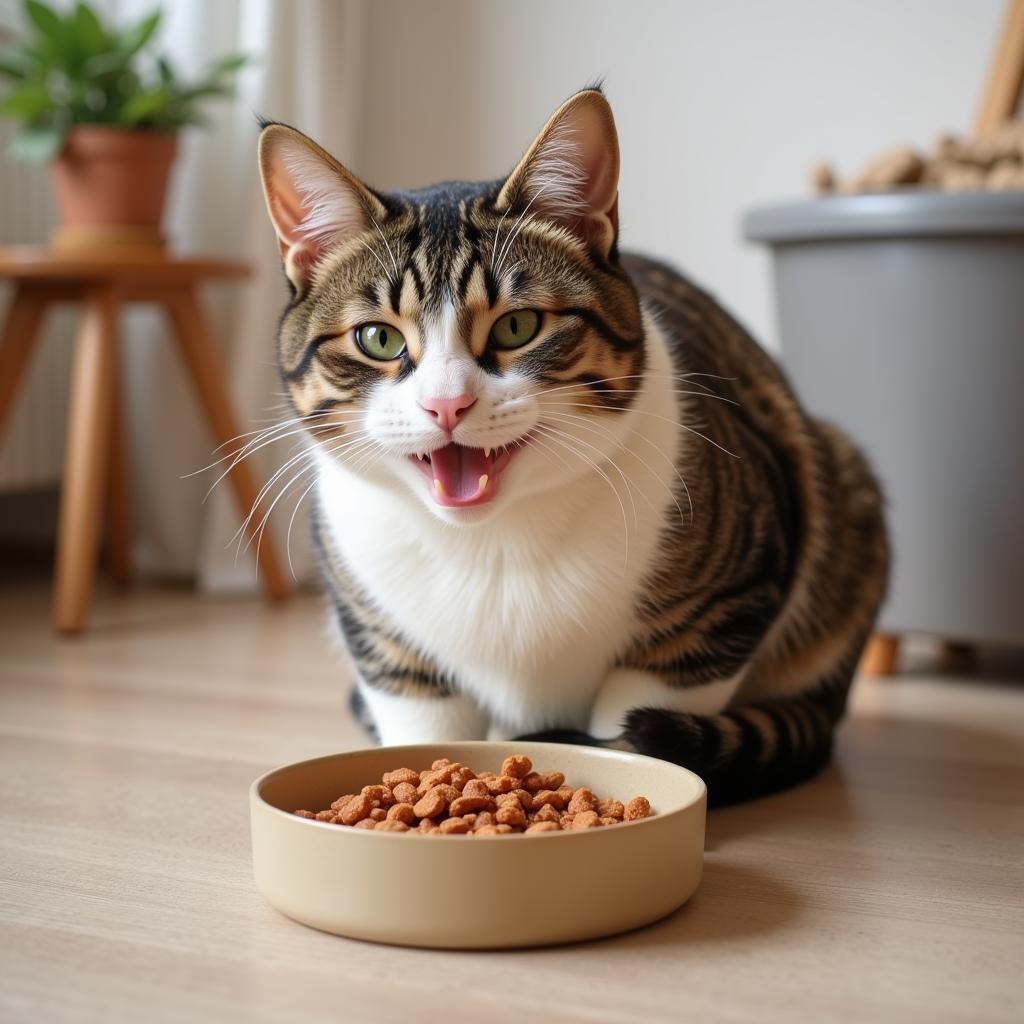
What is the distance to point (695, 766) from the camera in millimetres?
1220

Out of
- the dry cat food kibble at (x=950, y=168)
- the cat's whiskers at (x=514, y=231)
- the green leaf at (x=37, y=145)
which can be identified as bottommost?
the cat's whiskers at (x=514, y=231)

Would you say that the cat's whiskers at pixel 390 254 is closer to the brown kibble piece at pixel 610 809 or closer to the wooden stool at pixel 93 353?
the brown kibble piece at pixel 610 809

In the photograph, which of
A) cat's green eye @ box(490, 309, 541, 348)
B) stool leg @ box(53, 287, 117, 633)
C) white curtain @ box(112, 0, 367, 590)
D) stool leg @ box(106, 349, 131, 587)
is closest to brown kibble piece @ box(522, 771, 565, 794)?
cat's green eye @ box(490, 309, 541, 348)

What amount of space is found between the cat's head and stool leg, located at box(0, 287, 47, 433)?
4.57 ft

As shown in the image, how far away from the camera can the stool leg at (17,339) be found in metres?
2.42

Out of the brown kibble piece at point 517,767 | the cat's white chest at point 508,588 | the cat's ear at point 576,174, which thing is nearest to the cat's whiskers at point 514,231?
the cat's ear at point 576,174

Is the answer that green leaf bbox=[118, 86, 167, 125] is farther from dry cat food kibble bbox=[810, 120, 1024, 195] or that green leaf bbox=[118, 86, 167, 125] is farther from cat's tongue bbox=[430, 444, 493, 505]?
cat's tongue bbox=[430, 444, 493, 505]

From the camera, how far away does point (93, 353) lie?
2346 mm

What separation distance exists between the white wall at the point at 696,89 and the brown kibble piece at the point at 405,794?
1.65m

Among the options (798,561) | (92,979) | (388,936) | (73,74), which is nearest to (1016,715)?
(798,561)

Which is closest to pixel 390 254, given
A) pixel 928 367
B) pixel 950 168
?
pixel 928 367

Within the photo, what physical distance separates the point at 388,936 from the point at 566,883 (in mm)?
134

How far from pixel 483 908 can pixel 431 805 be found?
0.40 ft

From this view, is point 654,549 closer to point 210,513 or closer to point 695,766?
point 695,766
